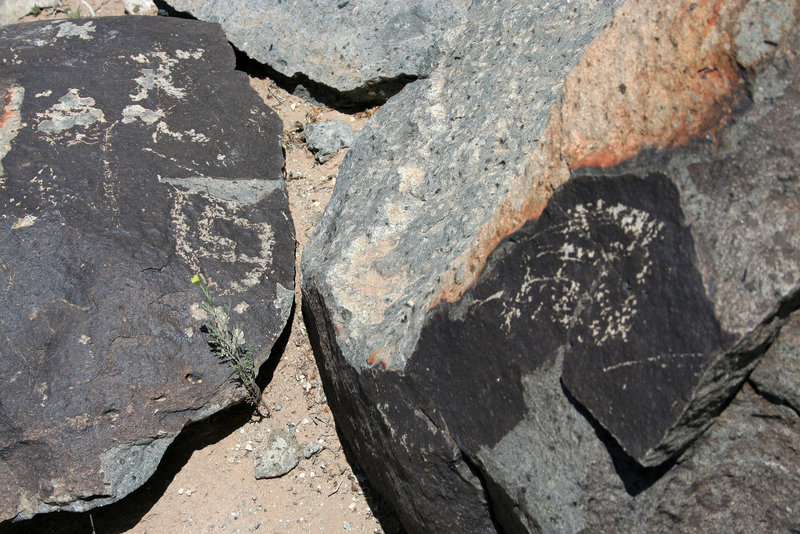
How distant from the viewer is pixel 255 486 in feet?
8.95

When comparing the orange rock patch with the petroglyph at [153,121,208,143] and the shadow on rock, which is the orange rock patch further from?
the petroglyph at [153,121,208,143]

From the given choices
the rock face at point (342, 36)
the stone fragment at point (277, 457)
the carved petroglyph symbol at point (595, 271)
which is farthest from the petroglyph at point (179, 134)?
the carved petroglyph symbol at point (595, 271)

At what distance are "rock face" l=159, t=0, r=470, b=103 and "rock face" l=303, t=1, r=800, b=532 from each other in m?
1.60

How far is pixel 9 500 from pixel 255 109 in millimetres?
1929

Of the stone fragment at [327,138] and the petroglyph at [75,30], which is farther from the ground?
the stone fragment at [327,138]

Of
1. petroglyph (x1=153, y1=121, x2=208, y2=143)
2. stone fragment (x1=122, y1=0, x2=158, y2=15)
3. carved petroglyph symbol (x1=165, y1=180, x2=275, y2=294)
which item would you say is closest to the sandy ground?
carved petroglyph symbol (x1=165, y1=180, x2=275, y2=294)

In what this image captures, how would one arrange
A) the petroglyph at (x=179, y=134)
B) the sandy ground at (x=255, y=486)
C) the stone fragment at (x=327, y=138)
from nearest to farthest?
the sandy ground at (x=255, y=486) → the petroglyph at (x=179, y=134) → the stone fragment at (x=327, y=138)

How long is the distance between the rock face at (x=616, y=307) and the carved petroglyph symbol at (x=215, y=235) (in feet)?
2.48

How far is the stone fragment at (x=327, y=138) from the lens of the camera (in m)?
3.69

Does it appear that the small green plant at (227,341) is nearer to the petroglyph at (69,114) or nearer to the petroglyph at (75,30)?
the petroglyph at (69,114)

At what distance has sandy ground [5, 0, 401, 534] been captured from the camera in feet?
8.66

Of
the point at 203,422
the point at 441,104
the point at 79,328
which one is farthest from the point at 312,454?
the point at 441,104

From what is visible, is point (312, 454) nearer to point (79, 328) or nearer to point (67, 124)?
point (79, 328)

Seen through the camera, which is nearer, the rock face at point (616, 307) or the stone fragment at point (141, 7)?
the rock face at point (616, 307)
